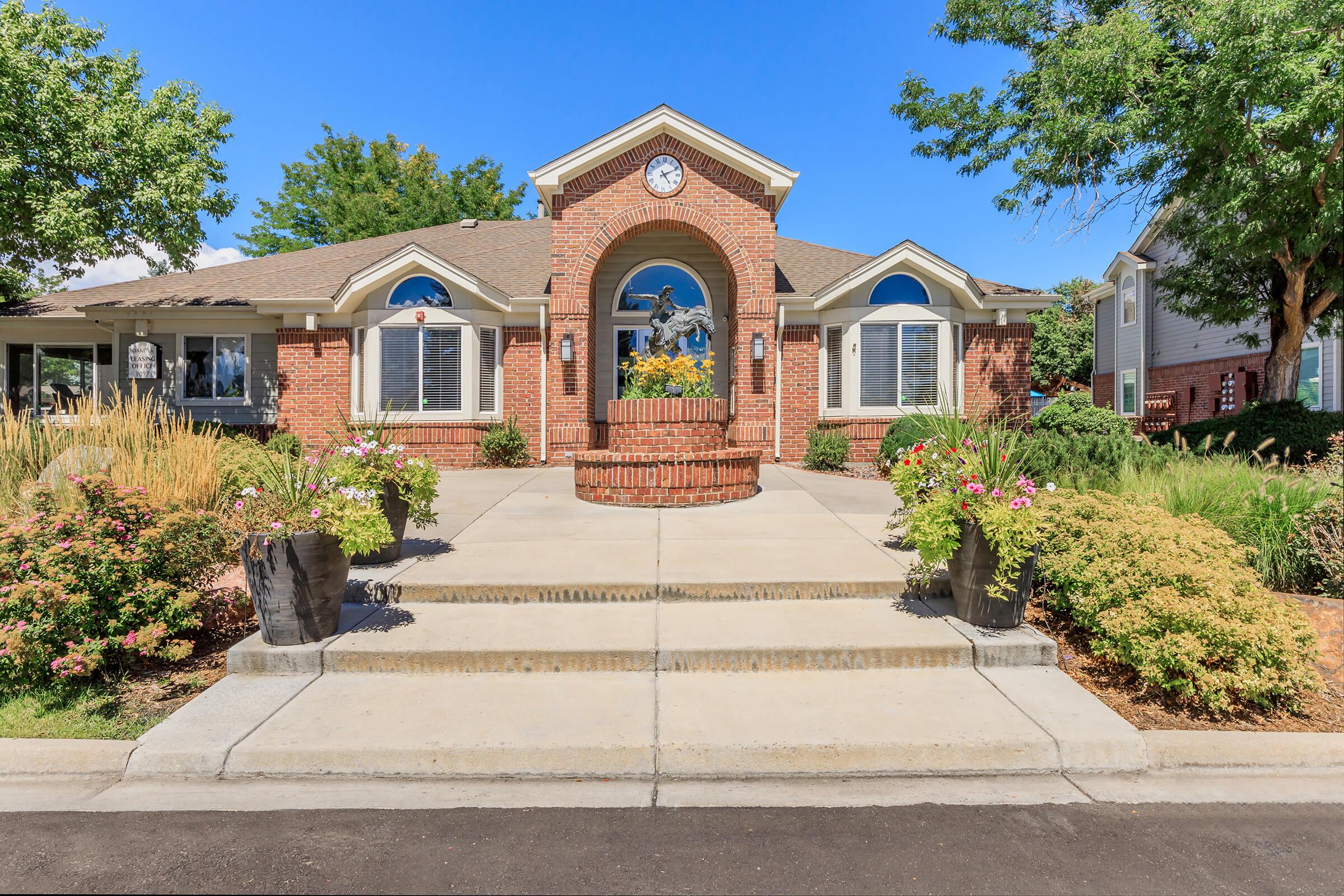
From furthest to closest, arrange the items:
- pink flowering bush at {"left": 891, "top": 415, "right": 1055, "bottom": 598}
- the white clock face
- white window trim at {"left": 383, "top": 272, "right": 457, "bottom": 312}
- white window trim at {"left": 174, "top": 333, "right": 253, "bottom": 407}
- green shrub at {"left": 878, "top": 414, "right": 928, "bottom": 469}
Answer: white window trim at {"left": 174, "top": 333, "right": 253, "bottom": 407} → white window trim at {"left": 383, "top": 272, "right": 457, "bottom": 312} → the white clock face → green shrub at {"left": 878, "top": 414, "right": 928, "bottom": 469} → pink flowering bush at {"left": 891, "top": 415, "right": 1055, "bottom": 598}

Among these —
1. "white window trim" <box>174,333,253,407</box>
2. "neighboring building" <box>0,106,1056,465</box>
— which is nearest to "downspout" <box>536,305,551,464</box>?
"neighboring building" <box>0,106,1056,465</box>

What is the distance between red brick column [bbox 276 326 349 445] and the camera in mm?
13930

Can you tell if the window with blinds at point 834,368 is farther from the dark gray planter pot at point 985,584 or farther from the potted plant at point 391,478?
the potted plant at point 391,478

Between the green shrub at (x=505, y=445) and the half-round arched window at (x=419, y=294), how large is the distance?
9.06ft

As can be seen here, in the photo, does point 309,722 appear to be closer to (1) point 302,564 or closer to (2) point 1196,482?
(1) point 302,564

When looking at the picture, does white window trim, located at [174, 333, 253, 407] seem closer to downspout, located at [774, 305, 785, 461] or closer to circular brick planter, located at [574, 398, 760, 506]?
circular brick planter, located at [574, 398, 760, 506]

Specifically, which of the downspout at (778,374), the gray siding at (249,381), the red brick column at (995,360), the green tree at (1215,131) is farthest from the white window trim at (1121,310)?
the gray siding at (249,381)

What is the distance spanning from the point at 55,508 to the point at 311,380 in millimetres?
10354

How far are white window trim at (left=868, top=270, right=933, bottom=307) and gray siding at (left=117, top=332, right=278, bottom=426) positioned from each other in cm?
1352

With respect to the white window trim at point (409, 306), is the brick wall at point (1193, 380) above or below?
below

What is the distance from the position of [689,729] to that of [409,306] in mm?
12240

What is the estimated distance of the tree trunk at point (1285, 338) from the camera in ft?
37.1

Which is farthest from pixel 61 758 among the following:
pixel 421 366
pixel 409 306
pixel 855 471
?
pixel 855 471

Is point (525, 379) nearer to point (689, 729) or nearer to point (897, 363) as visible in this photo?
point (897, 363)
